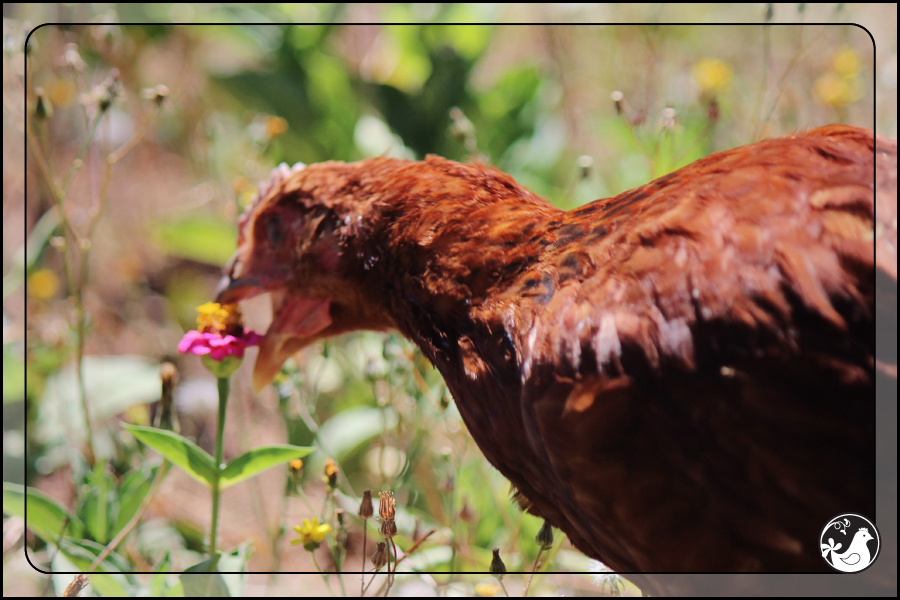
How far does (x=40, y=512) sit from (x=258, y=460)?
0.60 m

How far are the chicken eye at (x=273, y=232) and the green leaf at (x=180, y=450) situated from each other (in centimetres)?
47

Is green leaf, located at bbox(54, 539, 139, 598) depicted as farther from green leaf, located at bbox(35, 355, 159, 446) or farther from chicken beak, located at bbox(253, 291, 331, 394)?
green leaf, located at bbox(35, 355, 159, 446)

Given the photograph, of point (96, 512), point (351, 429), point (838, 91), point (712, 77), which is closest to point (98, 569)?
point (96, 512)

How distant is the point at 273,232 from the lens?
161 cm

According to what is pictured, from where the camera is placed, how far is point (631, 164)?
2797mm

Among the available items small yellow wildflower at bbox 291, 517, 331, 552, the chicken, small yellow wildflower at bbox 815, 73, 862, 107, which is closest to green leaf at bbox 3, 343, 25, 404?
small yellow wildflower at bbox 291, 517, 331, 552

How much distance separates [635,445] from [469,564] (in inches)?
39.2

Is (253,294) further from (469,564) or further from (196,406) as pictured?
(196,406)

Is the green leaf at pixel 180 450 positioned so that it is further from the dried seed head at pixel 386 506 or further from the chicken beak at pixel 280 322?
the dried seed head at pixel 386 506

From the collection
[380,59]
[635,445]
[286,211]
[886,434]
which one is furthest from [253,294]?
[380,59]

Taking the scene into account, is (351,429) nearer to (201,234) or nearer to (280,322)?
(280,322)
